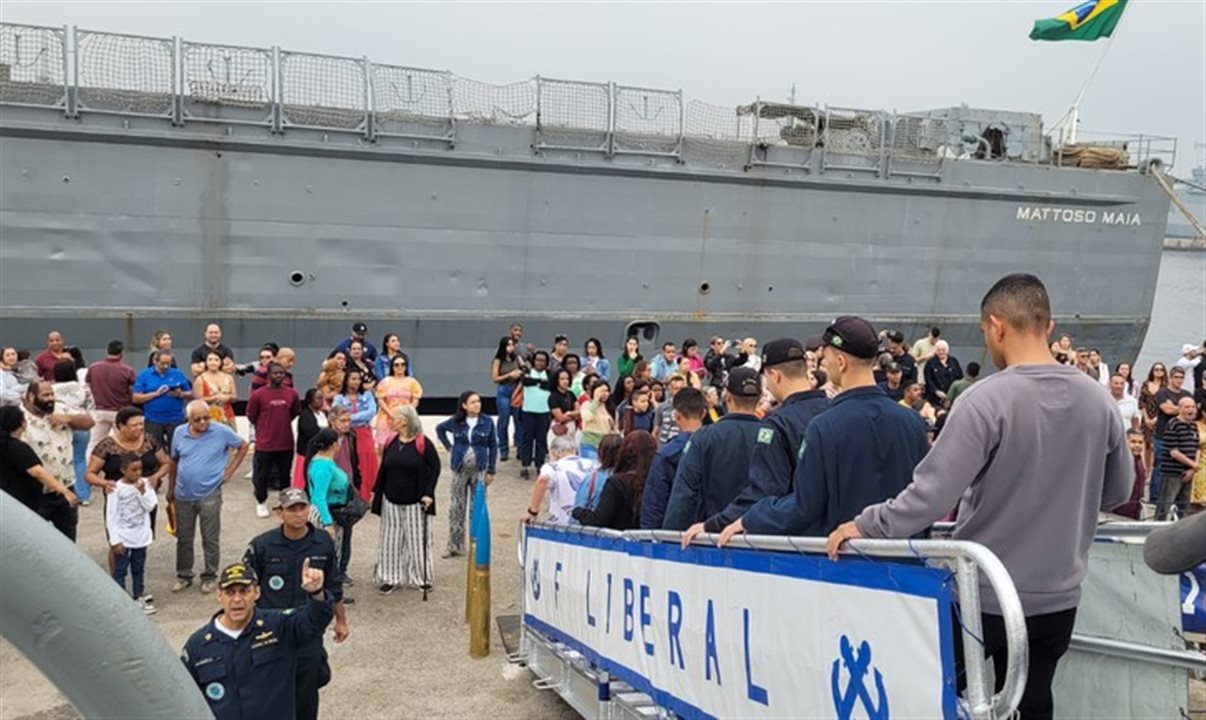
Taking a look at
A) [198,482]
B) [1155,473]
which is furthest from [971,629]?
[1155,473]

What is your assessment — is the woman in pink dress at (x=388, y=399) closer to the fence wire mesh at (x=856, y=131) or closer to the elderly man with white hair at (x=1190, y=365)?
the elderly man with white hair at (x=1190, y=365)

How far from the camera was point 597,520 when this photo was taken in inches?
226

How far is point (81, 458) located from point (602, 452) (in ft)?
22.6

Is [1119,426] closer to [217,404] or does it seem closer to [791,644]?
[791,644]

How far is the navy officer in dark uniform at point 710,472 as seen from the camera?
184 inches

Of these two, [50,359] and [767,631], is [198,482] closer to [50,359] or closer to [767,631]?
[50,359]

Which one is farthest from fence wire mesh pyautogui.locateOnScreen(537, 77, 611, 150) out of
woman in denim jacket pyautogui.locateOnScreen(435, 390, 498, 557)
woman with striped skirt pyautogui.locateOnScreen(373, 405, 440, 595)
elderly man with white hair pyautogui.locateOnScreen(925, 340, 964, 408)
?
woman with striped skirt pyautogui.locateOnScreen(373, 405, 440, 595)

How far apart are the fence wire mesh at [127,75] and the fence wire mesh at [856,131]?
11808 millimetres

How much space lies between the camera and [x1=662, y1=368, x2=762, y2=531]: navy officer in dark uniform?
4.67 metres

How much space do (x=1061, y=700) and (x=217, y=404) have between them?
8.54 metres

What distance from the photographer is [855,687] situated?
112 inches

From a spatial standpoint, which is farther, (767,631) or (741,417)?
(741,417)

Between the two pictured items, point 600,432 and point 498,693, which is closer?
point 498,693

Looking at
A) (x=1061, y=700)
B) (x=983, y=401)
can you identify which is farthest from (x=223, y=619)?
(x=1061, y=700)
